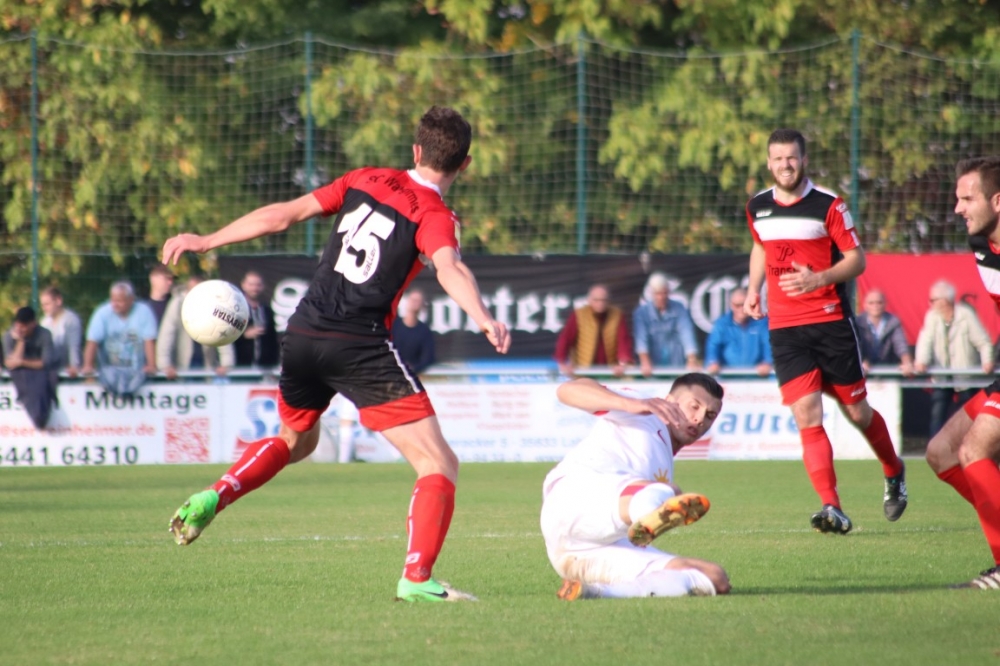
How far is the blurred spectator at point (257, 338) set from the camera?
17.2 meters

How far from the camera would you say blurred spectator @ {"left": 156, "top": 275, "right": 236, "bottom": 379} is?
17.0 meters

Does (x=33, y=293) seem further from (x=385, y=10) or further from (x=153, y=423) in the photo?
(x=385, y=10)

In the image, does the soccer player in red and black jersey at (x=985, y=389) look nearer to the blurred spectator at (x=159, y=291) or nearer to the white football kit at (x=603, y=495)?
the white football kit at (x=603, y=495)

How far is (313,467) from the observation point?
1644 centimetres

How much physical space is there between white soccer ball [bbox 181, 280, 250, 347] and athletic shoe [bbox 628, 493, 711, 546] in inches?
118

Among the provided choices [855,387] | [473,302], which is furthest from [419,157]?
[855,387]

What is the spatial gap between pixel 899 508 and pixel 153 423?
9.85 metres

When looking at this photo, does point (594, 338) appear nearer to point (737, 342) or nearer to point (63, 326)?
point (737, 342)

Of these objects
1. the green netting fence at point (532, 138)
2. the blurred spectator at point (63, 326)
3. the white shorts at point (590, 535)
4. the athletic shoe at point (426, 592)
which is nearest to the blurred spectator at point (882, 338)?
the green netting fence at point (532, 138)

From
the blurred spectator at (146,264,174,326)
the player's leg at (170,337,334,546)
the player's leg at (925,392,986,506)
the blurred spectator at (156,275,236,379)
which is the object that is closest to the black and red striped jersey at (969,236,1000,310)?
the player's leg at (925,392,986,506)

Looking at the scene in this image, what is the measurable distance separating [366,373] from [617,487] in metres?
1.27

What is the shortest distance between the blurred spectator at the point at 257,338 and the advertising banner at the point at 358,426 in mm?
457

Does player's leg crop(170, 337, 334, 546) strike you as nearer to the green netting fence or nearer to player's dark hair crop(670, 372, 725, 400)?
player's dark hair crop(670, 372, 725, 400)

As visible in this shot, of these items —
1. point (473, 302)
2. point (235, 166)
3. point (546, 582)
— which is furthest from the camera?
point (235, 166)
